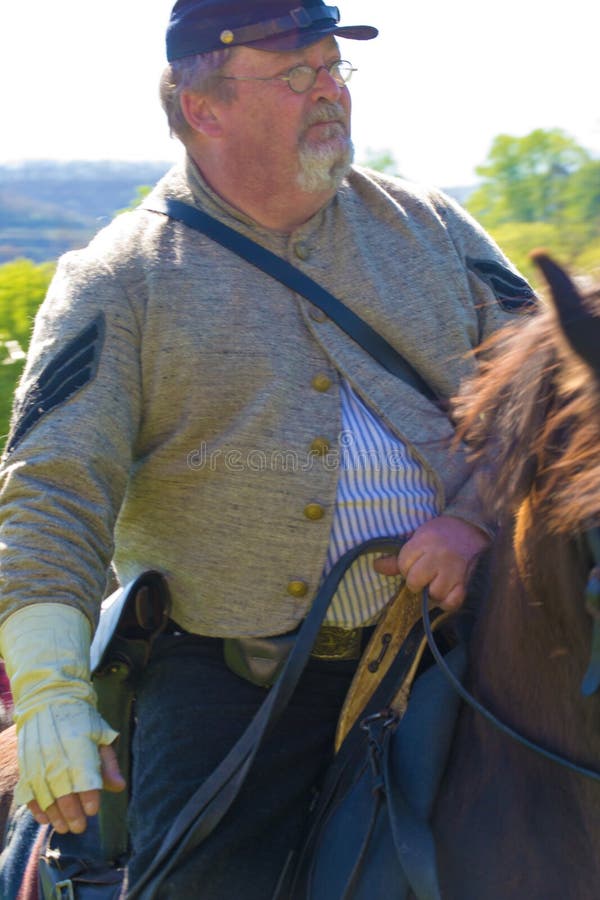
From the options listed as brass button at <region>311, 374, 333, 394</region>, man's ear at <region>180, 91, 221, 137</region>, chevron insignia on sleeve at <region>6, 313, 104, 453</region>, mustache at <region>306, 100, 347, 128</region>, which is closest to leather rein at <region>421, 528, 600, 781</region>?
brass button at <region>311, 374, 333, 394</region>

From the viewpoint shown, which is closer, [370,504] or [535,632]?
[535,632]

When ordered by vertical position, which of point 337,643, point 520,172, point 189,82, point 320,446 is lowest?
point 337,643

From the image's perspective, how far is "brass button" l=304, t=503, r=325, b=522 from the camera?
2586 millimetres

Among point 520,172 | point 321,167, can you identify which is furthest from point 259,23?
point 520,172

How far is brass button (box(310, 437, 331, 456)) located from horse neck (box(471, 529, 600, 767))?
58 cm

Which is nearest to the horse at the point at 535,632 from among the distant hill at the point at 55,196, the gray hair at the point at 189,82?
the gray hair at the point at 189,82

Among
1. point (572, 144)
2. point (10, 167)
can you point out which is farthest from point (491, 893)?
point (10, 167)

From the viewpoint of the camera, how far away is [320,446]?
2.62 m

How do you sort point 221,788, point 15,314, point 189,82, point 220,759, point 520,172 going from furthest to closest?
1. point 520,172
2. point 15,314
3. point 189,82
4. point 220,759
5. point 221,788

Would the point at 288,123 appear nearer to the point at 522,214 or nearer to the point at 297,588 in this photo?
the point at 297,588

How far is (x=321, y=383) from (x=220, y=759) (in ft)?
2.86

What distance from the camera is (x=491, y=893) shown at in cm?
197

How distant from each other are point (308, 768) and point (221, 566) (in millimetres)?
487

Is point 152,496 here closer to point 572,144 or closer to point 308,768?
point 308,768
